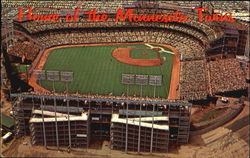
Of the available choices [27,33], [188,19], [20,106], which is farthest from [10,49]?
[188,19]

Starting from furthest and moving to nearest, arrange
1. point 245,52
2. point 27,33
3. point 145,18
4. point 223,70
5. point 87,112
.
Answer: point 145,18 → point 27,33 → point 245,52 → point 223,70 → point 87,112

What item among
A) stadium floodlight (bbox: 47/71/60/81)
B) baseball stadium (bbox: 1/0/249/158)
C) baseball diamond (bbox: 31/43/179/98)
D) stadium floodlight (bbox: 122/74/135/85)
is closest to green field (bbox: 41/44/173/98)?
baseball diamond (bbox: 31/43/179/98)

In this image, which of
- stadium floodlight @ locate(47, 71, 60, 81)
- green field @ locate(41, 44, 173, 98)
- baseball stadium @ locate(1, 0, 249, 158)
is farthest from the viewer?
green field @ locate(41, 44, 173, 98)

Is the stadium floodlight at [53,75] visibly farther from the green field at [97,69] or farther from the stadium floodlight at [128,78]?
the green field at [97,69]

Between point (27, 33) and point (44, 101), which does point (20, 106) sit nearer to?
point (44, 101)

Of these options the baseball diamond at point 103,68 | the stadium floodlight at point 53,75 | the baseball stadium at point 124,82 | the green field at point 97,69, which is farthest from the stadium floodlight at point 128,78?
the green field at point 97,69

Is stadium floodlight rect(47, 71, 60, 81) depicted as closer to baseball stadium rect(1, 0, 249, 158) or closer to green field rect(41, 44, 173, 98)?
baseball stadium rect(1, 0, 249, 158)
